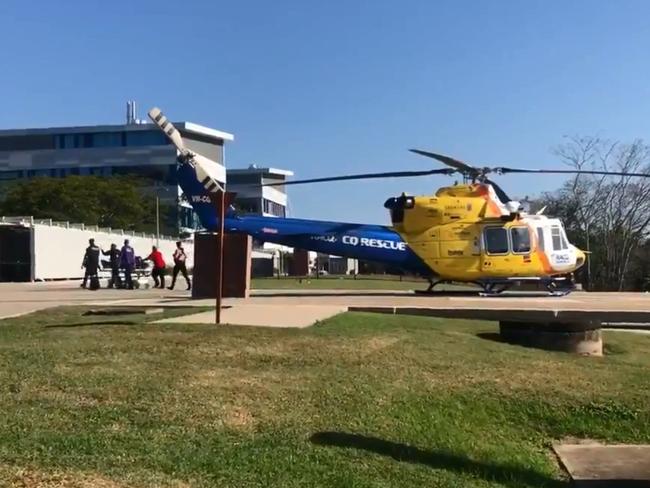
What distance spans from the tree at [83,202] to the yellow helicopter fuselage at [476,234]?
49242mm

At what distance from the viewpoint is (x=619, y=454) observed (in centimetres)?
677

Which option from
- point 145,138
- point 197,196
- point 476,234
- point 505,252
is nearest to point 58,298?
point 197,196

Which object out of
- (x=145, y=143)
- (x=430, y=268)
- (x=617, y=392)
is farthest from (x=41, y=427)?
(x=145, y=143)

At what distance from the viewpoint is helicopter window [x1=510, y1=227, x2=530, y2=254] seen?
22.8 metres

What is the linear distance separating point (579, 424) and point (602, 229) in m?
49.9

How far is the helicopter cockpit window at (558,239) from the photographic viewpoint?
23172 millimetres

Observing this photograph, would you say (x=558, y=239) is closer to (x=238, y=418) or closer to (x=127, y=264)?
(x=127, y=264)

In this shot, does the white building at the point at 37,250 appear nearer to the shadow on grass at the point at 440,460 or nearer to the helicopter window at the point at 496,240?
the helicopter window at the point at 496,240

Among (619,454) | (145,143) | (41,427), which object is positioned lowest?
(619,454)

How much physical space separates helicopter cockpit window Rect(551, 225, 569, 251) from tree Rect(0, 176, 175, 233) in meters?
50.8

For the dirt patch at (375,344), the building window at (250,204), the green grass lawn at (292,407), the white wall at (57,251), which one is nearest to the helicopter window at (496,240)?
the green grass lawn at (292,407)

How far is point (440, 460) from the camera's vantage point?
6.09 meters

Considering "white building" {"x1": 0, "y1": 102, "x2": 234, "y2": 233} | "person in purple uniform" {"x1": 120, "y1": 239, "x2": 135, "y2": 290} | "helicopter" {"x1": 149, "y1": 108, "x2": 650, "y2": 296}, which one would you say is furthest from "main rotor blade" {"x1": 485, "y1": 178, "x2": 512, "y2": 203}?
"white building" {"x1": 0, "y1": 102, "x2": 234, "y2": 233}

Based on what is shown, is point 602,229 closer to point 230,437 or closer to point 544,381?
point 544,381
